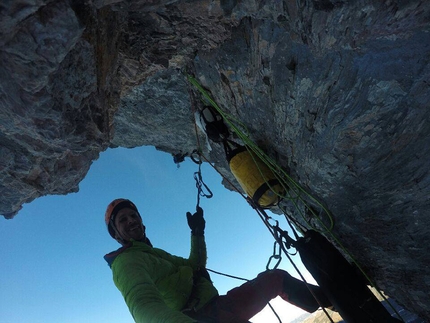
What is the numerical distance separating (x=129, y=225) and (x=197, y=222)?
4.49ft

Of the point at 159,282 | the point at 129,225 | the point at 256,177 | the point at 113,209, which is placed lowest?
the point at 159,282

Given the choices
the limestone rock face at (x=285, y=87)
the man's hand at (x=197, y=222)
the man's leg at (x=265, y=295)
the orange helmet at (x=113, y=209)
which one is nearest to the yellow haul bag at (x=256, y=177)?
the limestone rock face at (x=285, y=87)

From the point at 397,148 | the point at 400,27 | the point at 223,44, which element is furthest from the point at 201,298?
the point at 400,27

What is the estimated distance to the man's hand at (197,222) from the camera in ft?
19.0

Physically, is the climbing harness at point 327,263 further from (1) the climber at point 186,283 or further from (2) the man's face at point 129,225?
(2) the man's face at point 129,225

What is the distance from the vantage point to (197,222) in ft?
19.3

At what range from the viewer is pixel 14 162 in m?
4.29

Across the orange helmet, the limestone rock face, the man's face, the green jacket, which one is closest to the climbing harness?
the limestone rock face

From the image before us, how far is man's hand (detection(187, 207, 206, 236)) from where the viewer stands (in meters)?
5.79

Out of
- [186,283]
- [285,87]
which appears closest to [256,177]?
[285,87]

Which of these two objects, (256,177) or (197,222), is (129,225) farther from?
(256,177)

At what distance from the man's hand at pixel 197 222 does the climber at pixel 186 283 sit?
0.56 metres

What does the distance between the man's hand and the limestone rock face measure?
212 cm

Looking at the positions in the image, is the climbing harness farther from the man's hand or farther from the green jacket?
the man's hand
